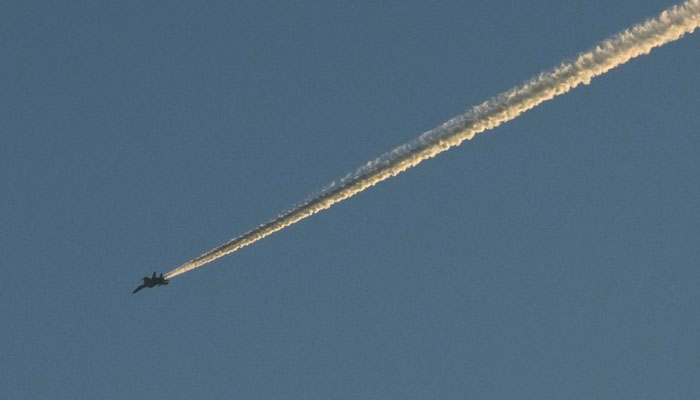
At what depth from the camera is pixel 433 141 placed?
55.5m

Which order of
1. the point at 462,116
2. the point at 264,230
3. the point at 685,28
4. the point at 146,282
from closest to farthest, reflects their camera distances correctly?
the point at 685,28 → the point at 462,116 → the point at 264,230 → the point at 146,282

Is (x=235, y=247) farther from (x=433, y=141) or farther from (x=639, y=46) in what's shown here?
(x=639, y=46)

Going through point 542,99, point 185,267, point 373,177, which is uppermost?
point 185,267

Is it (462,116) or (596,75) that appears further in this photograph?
(462,116)

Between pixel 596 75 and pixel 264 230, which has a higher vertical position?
pixel 264 230

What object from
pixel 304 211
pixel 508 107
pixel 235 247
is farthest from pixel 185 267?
pixel 508 107

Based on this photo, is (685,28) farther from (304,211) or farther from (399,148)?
(304,211)

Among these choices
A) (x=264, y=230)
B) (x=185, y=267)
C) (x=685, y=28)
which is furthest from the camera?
(x=185, y=267)

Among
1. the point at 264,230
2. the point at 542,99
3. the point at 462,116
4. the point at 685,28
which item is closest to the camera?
the point at 685,28

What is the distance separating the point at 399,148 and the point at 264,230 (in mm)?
12911

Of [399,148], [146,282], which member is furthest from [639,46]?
[146,282]

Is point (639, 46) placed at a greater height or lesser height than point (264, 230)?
lesser

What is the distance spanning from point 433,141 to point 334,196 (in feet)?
29.2

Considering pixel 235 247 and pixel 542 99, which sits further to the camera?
pixel 235 247
